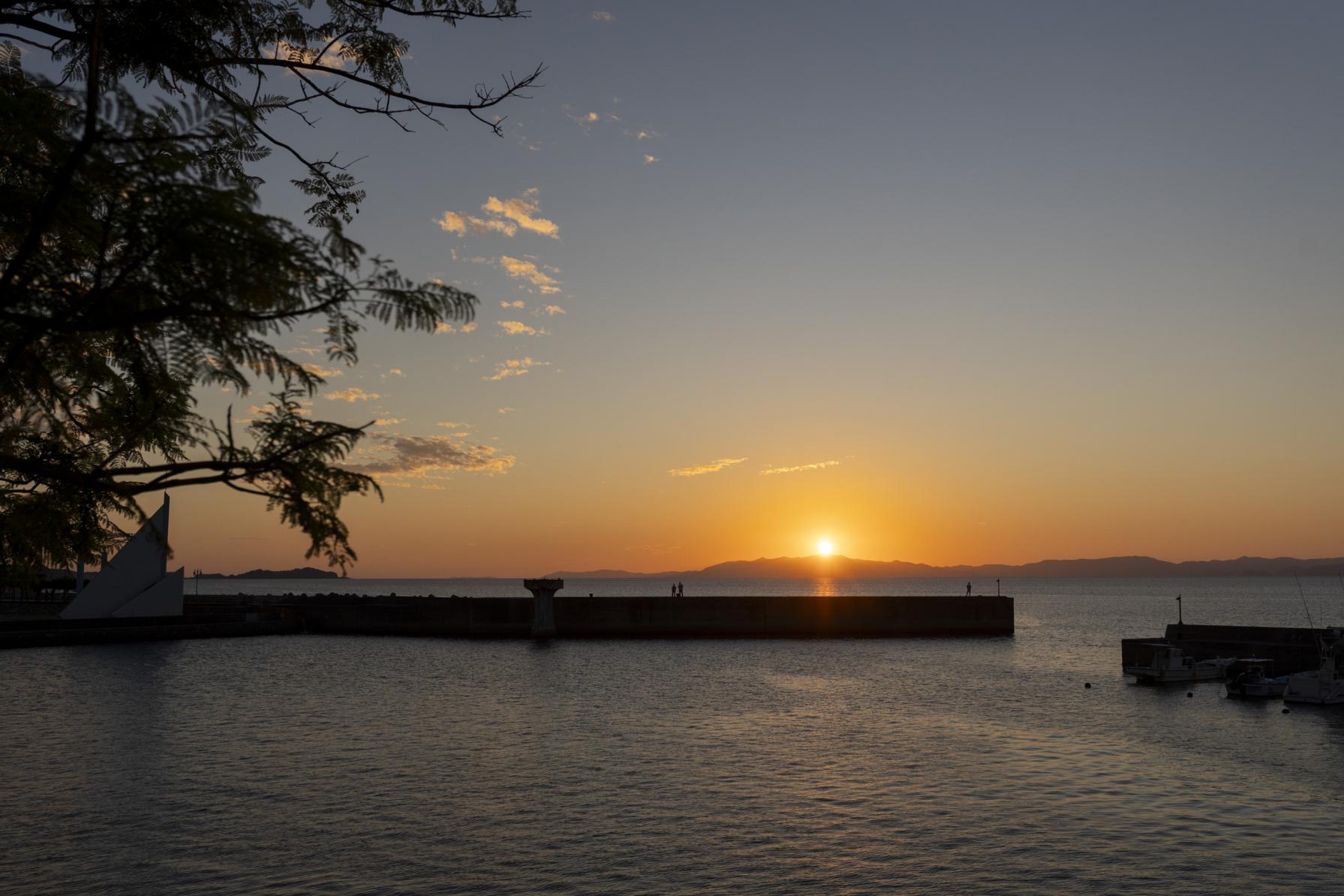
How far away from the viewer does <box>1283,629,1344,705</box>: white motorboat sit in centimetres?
4534

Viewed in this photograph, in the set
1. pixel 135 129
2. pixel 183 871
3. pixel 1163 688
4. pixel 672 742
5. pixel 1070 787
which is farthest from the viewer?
pixel 1163 688

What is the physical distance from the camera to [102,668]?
207 ft

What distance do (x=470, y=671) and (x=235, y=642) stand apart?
3654cm

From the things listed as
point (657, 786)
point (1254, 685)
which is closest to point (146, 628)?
point (657, 786)

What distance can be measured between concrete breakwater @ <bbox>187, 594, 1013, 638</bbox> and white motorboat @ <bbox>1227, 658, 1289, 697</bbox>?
1752 inches

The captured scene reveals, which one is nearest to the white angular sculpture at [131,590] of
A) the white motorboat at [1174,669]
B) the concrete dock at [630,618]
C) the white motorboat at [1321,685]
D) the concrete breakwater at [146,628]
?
the concrete breakwater at [146,628]

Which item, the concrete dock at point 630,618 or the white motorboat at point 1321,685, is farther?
the concrete dock at point 630,618

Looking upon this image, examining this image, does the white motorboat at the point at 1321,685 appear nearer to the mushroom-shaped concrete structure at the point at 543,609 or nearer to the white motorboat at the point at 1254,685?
the white motorboat at the point at 1254,685

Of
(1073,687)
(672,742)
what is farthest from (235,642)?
(1073,687)

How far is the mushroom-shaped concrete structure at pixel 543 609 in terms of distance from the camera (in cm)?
8775

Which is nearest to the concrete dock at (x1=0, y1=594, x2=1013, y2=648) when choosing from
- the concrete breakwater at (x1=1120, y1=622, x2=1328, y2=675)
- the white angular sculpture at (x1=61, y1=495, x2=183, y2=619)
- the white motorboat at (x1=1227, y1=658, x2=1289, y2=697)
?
the white angular sculpture at (x1=61, y1=495, x2=183, y2=619)

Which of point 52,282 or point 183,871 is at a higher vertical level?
point 52,282

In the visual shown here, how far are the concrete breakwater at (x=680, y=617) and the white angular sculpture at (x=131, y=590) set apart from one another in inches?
465

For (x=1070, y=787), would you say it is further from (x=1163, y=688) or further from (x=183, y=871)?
(x=1163, y=688)
